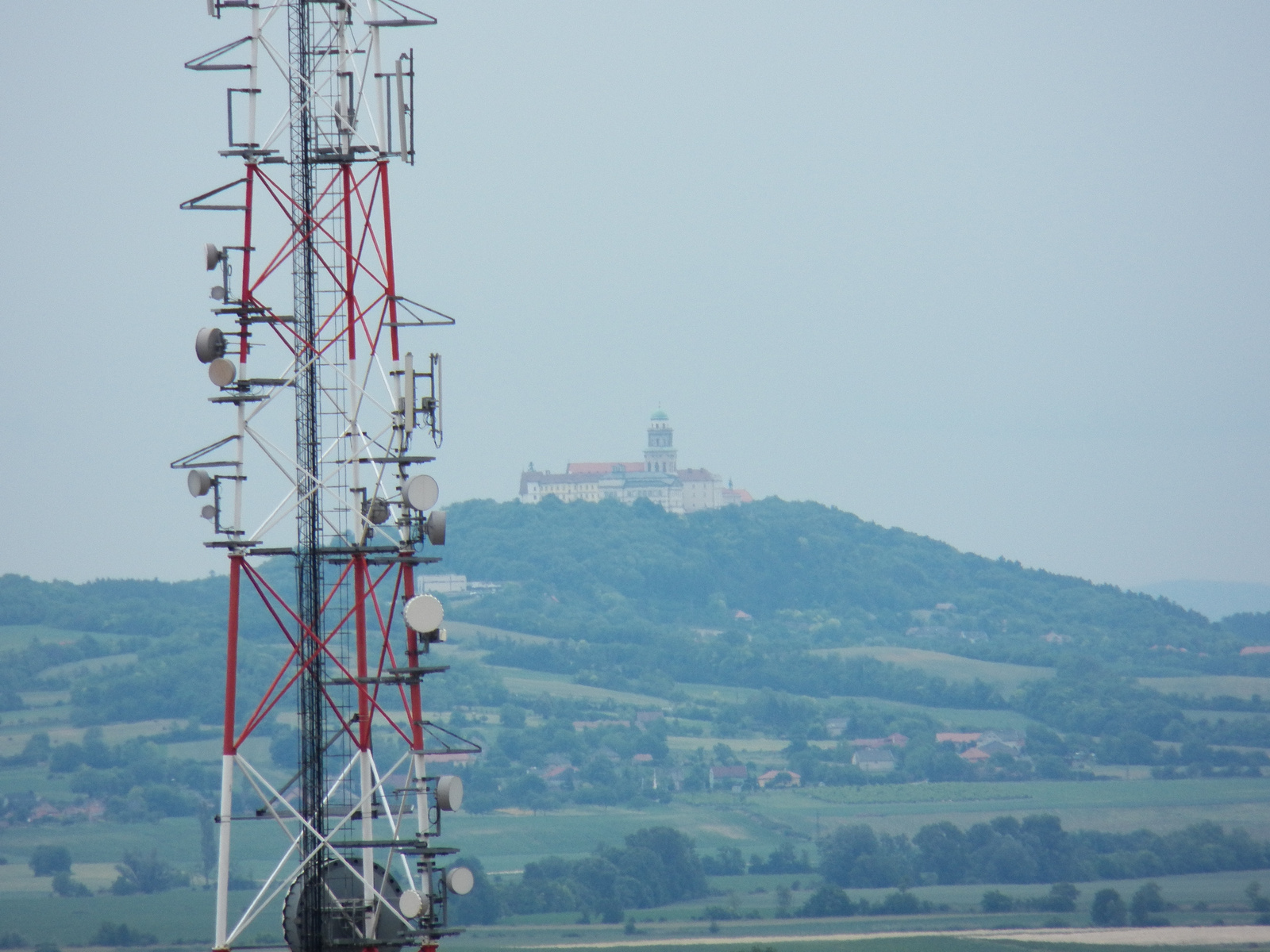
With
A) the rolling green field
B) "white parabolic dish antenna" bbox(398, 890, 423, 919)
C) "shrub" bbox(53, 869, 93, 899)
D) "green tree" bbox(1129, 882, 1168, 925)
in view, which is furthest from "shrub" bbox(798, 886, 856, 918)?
"white parabolic dish antenna" bbox(398, 890, 423, 919)

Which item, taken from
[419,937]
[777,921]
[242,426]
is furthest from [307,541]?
[777,921]

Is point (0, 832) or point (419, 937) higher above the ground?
point (419, 937)

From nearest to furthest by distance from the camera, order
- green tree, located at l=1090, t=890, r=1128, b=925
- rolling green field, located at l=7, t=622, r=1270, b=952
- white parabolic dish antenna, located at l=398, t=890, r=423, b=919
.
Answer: white parabolic dish antenna, located at l=398, t=890, r=423, b=919 → rolling green field, located at l=7, t=622, r=1270, b=952 → green tree, located at l=1090, t=890, r=1128, b=925

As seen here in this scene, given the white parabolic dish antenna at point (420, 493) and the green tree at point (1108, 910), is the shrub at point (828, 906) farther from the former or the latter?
the white parabolic dish antenna at point (420, 493)

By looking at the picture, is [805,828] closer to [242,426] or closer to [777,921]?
[777,921]

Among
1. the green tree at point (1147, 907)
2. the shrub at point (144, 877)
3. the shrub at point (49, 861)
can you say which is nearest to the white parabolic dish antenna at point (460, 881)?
the green tree at point (1147, 907)

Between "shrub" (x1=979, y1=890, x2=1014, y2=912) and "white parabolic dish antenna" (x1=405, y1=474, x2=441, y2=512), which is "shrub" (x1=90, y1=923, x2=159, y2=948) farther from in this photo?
"white parabolic dish antenna" (x1=405, y1=474, x2=441, y2=512)
